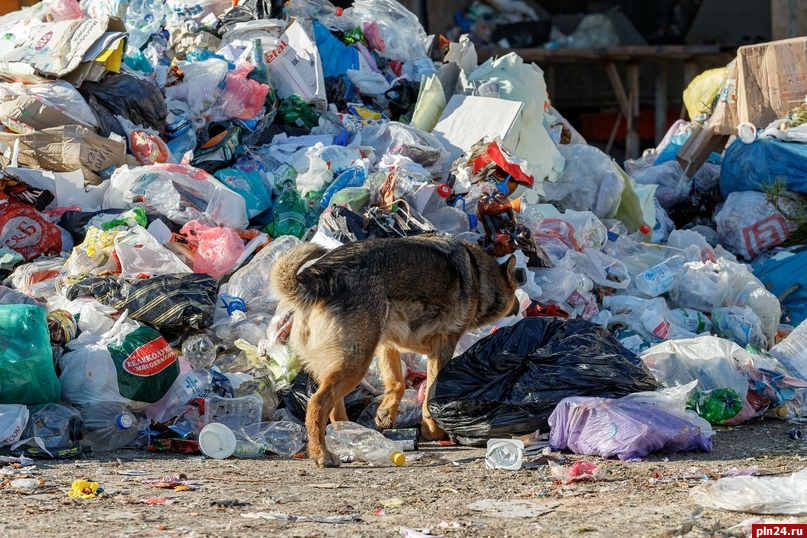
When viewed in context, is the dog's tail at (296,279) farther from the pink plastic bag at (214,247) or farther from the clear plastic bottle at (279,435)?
the pink plastic bag at (214,247)

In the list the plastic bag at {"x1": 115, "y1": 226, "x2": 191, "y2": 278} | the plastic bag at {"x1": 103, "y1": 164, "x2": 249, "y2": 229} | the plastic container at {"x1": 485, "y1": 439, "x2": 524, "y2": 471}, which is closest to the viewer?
the plastic container at {"x1": 485, "y1": 439, "x2": 524, "y2": 471}

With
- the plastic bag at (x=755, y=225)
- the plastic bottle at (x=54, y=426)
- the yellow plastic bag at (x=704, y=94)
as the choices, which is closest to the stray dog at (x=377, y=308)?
the plastic bottle at (x=54, y=426)

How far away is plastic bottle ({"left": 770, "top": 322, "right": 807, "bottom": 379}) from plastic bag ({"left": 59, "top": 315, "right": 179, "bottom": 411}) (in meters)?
3.57

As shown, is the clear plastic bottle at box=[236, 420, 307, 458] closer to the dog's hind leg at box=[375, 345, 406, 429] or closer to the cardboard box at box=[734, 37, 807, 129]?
the dog's hind leg at box=[375, 345, 406, 429]

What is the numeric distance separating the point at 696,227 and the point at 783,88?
60.9 inches

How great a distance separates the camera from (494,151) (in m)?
6.81

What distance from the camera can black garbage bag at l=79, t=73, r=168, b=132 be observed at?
704cm

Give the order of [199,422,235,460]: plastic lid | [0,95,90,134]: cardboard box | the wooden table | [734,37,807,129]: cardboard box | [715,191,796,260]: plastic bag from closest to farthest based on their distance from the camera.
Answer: [199,422,235,460]: plastic lid < [0,95,90,134]: cardboard box < [715,191,796,260]: plastic bag < [734,37,807,129]: cardboard box < the wooden table

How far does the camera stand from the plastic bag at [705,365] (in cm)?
559

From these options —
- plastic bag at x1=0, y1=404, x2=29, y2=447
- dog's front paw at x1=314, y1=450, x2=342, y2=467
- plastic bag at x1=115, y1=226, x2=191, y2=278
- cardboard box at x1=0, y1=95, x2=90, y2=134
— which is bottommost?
dog's front paw at x1=314, y1=450, x2=342, y2=467

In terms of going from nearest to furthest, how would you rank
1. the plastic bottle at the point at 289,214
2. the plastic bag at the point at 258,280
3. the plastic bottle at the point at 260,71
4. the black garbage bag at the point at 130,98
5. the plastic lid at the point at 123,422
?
the plastic lid at the point at 123,422, the plastic bag at the point at 258,280, the plastic bottle at the point at 289,214, the black garbage bag at the point at 130,98, the plastic bottle at the point at 260,71

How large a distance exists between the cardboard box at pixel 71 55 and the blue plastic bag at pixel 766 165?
487cm

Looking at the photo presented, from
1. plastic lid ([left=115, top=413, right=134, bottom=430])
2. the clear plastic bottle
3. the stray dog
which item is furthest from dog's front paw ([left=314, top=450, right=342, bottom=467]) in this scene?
plastic lid ([left=115, top=413, right=134, bottom=430])

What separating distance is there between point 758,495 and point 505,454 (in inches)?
49.9
